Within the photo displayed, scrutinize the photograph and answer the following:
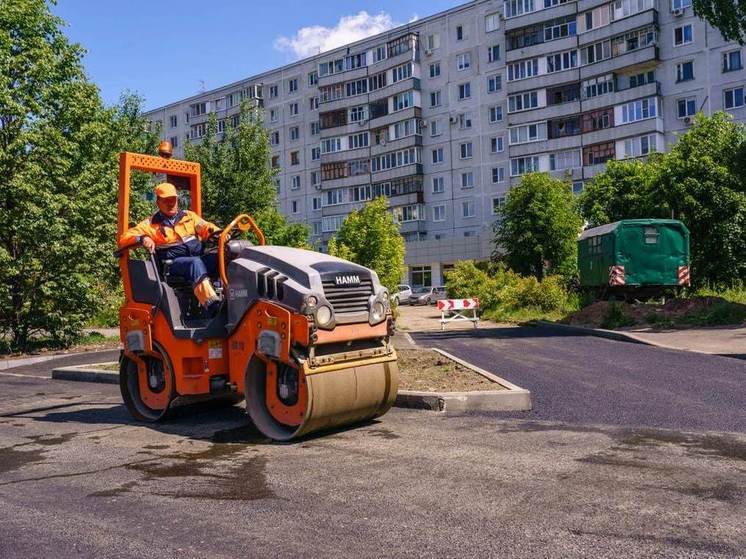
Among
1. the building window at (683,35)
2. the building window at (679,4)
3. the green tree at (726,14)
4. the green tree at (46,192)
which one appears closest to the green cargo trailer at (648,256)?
the green tree at (726,14)

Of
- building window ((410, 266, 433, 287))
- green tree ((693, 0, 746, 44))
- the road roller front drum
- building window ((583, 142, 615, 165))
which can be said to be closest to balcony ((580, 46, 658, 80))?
building window ((583, 142, 615, 165))

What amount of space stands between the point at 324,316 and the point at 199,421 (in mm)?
2481

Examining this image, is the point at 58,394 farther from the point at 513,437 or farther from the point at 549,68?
the point at 549,68

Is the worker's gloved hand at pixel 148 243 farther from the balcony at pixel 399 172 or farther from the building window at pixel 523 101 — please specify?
the balcony at pixel 399 172

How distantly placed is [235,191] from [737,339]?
2391 centimetres

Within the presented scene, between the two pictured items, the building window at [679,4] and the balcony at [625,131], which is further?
the balcony at [625,131]

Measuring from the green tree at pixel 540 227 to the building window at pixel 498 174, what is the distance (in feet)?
47.2

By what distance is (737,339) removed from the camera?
16.3 metres

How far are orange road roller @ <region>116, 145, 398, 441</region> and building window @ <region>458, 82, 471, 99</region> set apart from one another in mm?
55741

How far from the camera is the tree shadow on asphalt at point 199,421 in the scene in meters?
7.10

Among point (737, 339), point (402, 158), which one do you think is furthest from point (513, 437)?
point (402, 158)

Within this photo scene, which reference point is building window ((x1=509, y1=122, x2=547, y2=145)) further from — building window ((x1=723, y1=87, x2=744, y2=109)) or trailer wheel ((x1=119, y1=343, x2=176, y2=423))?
trailer wheel ((x1=119, y1=343, x2=176, y2=423))

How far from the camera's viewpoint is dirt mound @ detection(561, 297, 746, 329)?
19781 mm

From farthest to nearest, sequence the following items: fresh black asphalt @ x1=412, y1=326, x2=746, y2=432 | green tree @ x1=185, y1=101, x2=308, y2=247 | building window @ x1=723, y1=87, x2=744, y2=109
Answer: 1. building window @ x1=723, y1=87, x2=744, y2=109
2. green tree @ x1=185, y1=101, x2=308, y2=247
3. fresh black asphalt @ x1=412, y1=326, x2=746, y2=432
